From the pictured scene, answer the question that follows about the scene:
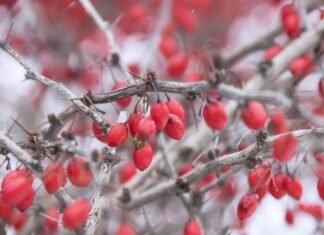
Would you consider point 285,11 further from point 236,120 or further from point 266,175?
point 266,175

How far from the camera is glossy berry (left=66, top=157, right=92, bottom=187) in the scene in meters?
1.93

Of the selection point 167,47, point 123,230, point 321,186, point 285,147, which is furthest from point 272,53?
point 285,147

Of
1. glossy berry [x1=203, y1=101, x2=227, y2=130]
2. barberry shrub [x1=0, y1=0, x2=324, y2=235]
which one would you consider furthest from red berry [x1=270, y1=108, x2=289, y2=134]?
glossy berry [x1=203, y1=101, x2=227, y2=130]

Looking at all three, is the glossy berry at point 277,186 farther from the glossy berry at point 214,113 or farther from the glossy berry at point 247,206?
the glossy berry at point 214,113

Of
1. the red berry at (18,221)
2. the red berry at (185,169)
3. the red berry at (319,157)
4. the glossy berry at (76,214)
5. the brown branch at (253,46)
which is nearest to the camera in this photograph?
the glossy berry at (76,214)

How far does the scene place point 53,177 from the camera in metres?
1.93

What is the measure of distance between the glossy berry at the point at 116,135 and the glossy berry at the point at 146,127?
0.06m

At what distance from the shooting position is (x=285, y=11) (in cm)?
329

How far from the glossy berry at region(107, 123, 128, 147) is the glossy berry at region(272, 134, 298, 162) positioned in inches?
18.7

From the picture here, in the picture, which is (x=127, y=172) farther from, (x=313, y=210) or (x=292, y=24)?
(x=292, y=24)

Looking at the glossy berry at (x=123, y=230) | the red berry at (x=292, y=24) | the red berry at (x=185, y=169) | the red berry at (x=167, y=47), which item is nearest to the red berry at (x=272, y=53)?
the red berry at (x=292, y=24)

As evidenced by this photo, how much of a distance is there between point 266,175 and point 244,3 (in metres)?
3.87

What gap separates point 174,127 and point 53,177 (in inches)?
16.9

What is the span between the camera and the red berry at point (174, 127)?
2078 mm
